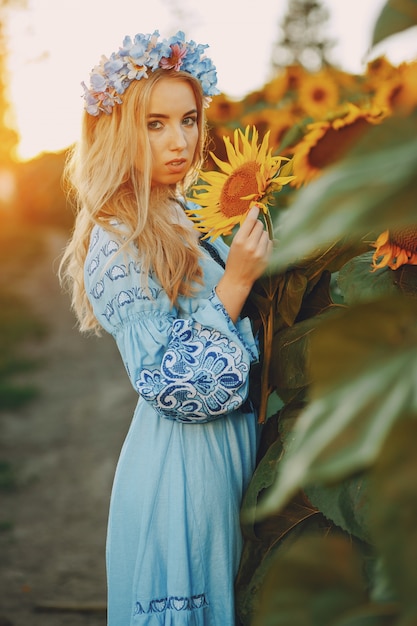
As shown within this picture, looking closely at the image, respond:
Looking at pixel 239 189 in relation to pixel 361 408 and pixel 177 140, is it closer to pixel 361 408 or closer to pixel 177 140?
pixel 177 140

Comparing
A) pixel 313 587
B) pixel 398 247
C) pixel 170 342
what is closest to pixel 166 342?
pixel 170 342

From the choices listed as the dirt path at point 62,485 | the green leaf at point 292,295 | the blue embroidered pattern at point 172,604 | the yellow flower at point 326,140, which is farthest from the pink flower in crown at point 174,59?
the blue embroidered pattern at point 172,604

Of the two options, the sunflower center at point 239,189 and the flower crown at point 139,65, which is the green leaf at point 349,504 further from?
the flower crown at point 139,65

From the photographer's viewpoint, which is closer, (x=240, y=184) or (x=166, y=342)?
(x=240, y=184)

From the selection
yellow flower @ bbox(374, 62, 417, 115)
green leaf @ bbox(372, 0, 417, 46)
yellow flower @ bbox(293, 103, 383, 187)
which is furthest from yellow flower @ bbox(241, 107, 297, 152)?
green leaf @ bbox(372, 0, 417, 46)

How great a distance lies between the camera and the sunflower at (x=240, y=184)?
4.98ft

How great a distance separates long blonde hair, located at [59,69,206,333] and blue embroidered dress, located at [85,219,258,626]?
4 centimetres

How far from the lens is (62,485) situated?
4613mm

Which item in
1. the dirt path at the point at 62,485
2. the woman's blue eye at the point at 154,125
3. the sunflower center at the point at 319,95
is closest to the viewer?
the woman's blue eye at the point at 154,125

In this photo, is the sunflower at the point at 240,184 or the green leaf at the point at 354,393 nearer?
the green leaf at the point at 354,393

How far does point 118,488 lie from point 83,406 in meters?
4.30

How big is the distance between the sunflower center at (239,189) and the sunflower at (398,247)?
0.30 metres

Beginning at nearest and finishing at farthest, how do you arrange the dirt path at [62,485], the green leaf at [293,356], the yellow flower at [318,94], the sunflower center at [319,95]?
the green leaf at [293,356] → the dirt path at [62,485] → the yellow flower at [318,94] → the sunflower center at [319,95]

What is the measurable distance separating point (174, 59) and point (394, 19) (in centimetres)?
128
